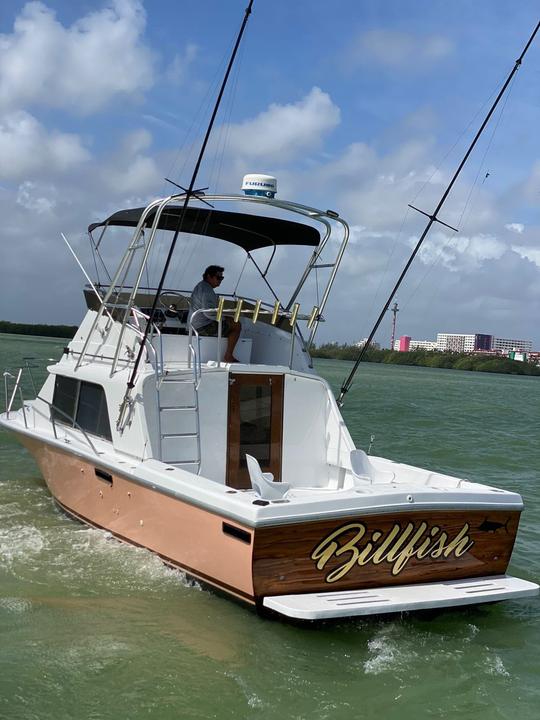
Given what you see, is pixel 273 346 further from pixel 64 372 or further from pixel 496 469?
pixel 496 469

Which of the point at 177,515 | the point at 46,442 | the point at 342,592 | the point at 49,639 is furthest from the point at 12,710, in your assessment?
the point at 46,442

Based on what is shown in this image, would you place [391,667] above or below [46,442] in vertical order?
below

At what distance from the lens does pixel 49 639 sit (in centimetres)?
562

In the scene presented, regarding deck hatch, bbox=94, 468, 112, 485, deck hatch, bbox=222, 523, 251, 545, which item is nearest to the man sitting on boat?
deck hatch, bbox=94, 468, 112, 485

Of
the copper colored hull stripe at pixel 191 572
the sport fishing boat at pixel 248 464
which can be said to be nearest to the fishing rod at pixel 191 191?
the sport fishing boat at pixel 248 464

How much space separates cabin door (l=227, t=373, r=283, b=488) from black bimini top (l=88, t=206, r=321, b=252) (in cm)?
225

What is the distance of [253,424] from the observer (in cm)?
802

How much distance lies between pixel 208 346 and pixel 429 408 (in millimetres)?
20781

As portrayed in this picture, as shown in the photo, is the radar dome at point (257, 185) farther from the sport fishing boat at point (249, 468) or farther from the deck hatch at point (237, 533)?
the deck hatch at point (237, 533)

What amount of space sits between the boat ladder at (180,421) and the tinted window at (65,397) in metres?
1.79

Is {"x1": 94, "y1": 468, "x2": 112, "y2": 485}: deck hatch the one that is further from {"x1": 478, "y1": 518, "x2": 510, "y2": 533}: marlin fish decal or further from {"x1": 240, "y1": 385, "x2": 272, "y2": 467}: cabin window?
{"x1": 478, "y1": 518, "x2": 510, "y2": 533}: marlin fish decal

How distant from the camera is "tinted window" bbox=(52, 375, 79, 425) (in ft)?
29.6

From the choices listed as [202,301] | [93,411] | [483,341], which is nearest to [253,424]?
[202,301]

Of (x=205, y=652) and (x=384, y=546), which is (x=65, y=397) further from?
(x=384, y=546)
